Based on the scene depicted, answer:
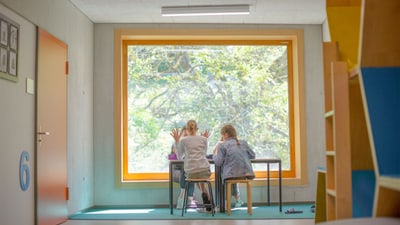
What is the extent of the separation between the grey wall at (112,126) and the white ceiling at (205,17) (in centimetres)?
17

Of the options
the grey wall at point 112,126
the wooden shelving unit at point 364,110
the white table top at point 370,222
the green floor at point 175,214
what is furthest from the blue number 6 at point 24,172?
the white table top at point 370,222

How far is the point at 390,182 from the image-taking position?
5.55 ft

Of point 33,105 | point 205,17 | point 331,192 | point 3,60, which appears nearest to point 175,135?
point 205,17

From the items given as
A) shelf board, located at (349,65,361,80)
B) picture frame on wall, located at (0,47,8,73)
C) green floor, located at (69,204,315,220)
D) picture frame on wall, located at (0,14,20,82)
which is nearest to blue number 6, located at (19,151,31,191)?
picture frame on wall, located at (0,14,20,82)

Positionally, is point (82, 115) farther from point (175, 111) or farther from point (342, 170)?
point (342, 170)

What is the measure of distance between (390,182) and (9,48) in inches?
139

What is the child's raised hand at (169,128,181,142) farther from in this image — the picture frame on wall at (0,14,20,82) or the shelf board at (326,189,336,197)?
the shelf board at (326,189,336,197)

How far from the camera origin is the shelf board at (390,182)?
1.63 meters

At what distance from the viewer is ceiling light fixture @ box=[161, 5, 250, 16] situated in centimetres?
657

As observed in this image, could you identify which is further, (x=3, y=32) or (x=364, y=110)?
(x=3, y=32)

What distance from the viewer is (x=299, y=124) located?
24.8 ft

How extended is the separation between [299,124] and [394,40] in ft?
18.6

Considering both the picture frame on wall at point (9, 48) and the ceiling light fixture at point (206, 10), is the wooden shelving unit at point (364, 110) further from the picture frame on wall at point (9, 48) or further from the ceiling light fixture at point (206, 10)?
the ceiling light fixture at point (206, 10)

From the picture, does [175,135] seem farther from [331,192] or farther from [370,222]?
[370,222]
